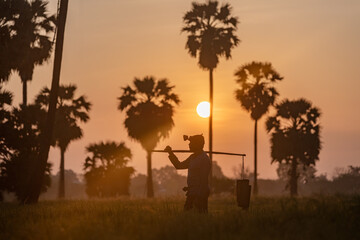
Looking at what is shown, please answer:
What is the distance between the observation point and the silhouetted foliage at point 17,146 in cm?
3715

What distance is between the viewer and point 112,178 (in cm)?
6278

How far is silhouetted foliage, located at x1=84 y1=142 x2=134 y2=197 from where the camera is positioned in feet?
205

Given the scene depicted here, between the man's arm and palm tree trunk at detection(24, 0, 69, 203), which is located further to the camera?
palm tree trunk at detection(24, 0, 69, 203)

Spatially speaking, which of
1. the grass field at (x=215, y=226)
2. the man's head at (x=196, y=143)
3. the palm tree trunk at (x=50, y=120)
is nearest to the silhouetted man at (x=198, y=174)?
the man's head at (x=196, y=143)

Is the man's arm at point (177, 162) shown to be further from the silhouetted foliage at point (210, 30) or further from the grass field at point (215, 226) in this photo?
the silhouetted foliage at point (210, 30)

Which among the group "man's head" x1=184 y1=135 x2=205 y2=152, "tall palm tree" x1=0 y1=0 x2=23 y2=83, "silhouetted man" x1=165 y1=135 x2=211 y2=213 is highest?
"tall palm tree" x1=0 y1=0 x2=23 y2=83

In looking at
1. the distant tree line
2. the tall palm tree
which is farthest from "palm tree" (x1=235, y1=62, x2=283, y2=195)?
the tall palm tree

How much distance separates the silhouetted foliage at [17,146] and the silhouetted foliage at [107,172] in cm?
2202

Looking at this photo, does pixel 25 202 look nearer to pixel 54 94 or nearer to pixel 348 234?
pixel 54 94

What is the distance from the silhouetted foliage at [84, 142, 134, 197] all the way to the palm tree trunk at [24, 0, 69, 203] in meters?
34.0

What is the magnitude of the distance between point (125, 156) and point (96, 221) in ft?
170

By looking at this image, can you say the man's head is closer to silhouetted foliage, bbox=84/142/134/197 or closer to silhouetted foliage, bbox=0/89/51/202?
silhouetted foliage, bbox=0/89/51/202

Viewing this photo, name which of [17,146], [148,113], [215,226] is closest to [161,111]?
[148,113]

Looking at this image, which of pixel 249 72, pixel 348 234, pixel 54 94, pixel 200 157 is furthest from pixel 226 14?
pixel 348 234
